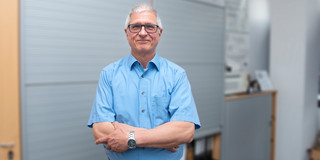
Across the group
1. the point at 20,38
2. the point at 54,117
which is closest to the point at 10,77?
the point at 20,38

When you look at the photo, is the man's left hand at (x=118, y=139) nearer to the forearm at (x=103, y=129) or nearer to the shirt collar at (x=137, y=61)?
the forearm at (x=103, y=129)

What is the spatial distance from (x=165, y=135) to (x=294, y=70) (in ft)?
8.41

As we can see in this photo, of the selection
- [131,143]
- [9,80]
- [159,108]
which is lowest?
[131,143]

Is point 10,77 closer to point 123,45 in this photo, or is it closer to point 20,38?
point 20,38

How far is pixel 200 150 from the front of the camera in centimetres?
255

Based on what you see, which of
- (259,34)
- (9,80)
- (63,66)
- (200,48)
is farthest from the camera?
(259,34)

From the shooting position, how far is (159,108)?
1237mm

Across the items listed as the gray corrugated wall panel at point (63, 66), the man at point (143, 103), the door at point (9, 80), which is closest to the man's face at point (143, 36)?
the man at point (143, 103)

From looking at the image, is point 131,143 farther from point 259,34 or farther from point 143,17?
point 259,34

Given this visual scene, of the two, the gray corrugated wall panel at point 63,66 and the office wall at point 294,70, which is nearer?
the gray corrugated wall panel at point 63,66

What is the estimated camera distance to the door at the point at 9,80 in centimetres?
132

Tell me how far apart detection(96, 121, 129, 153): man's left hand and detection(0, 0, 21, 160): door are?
553 mm

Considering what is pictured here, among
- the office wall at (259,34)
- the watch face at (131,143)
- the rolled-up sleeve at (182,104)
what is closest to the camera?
the watch face at (131,143)

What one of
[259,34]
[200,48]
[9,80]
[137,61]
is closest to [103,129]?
[137,61]
